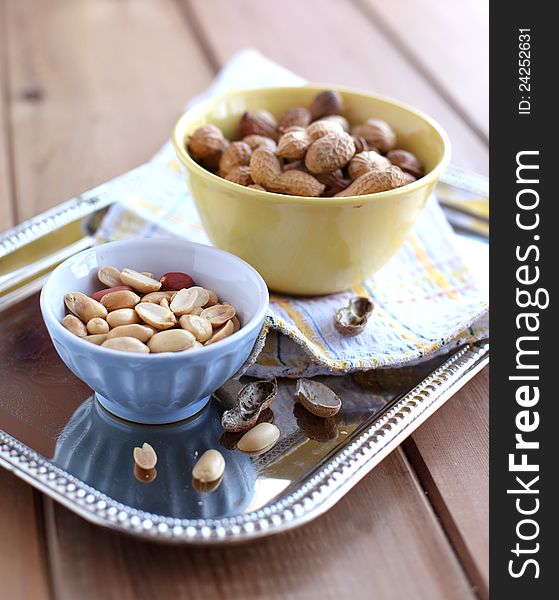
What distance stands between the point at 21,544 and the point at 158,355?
0.14m

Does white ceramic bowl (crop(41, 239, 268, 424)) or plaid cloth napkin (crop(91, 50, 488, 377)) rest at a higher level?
white ceramic bowl (crop(41, 239, 268, 424))

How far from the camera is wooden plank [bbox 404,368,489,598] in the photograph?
53cm

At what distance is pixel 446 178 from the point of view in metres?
0.96

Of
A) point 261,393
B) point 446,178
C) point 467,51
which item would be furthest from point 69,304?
point 467,51

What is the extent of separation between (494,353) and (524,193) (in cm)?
16

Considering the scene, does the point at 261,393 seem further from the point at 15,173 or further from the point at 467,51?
the point at 467,51

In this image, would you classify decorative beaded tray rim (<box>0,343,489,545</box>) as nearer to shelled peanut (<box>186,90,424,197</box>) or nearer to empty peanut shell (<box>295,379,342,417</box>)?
empty peanut shell (<box>295,379,342,417</box>)

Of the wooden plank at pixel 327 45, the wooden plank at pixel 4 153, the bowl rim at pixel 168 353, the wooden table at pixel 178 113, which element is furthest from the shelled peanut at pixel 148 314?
the wooden plank at pixel 327 45

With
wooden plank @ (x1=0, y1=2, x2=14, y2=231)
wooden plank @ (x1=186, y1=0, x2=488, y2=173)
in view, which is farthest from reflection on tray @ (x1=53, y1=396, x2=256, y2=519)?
wooden plank @ (x1=186, y1=0, x2=488, y2=173)

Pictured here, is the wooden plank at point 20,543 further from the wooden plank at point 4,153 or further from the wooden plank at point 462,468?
the wooden plank at point 4,153

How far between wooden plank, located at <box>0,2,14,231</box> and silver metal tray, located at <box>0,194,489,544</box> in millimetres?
189

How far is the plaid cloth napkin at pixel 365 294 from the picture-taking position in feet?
2.19

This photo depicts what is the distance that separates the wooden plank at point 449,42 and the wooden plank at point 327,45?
2 cm

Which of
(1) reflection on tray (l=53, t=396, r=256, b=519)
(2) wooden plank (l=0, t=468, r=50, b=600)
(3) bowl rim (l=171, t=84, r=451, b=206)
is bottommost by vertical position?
(2) wooden plank (l=0, t=468, r=50, b=600)
